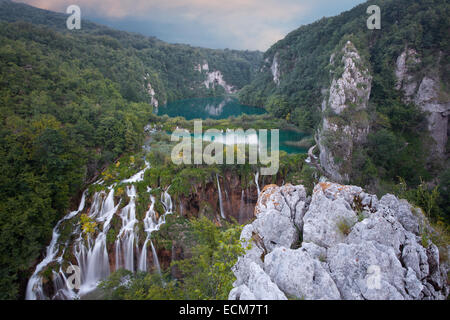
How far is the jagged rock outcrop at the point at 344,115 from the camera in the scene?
80.7 ft

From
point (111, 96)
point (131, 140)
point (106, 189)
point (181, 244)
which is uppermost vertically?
point (111, 96)

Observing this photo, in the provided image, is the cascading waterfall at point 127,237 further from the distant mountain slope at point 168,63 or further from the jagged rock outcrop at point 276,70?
the jagged rock outcrop at point 276,70

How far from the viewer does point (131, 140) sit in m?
25.0

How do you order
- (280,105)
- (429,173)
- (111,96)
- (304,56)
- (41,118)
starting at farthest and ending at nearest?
(304,56), (280,105), (111,96), (429,173), (41,118)

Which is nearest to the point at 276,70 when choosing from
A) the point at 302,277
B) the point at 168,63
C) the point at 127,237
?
the point at 168,63

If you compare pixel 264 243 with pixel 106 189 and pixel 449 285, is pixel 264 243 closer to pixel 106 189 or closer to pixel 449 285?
pixel 449 285

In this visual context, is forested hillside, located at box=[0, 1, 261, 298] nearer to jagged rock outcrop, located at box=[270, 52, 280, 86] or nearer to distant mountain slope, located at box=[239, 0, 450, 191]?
distant mountain slope, located at box=[239, 0, 450, 191]

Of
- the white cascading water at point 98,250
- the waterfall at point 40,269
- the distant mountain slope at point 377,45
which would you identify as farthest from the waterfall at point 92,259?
the distant mountain slope at point 377,45

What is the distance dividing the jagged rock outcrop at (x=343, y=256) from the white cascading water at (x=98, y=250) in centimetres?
1101

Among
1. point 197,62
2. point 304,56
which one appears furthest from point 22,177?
point 197,62

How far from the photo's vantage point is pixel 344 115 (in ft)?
89.0

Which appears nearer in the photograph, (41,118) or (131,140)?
(41,118)

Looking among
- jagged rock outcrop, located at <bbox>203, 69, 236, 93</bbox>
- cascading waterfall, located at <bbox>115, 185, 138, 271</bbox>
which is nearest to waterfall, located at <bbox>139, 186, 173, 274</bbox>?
cascading waterfall, located at <bbox>115, 185, 138, 271</bbox>

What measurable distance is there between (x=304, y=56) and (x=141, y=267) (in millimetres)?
65385
